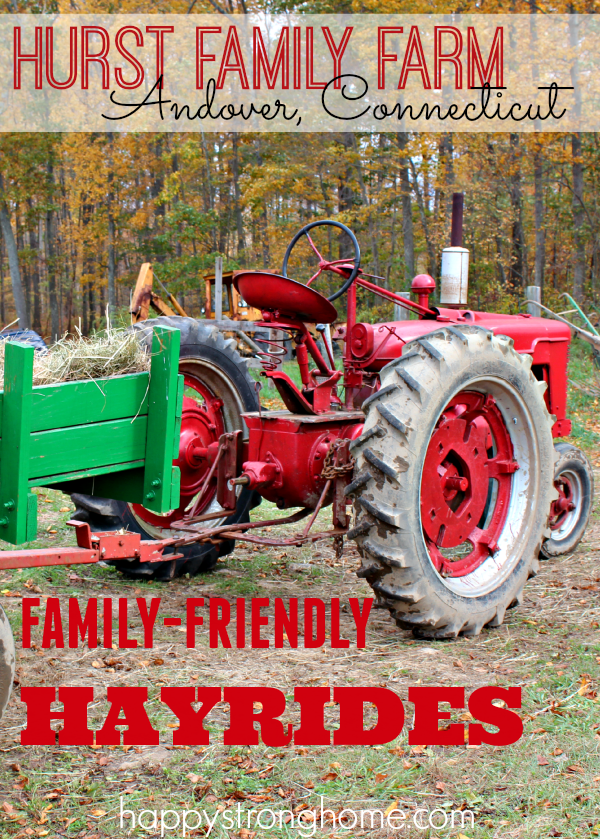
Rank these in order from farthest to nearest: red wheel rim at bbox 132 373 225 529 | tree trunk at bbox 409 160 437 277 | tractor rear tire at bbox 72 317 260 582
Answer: tree trunk at bbox 409 160 437 277 → red wheel rim at bbox 132 373 225 529 → tractor rear tire at bbox 72 317 260 582

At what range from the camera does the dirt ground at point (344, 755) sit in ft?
7.89

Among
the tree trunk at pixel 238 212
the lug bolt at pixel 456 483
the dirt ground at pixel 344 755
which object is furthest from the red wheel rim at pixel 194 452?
the tree trunk at pixel 238 212

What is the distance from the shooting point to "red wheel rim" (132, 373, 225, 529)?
464 cm

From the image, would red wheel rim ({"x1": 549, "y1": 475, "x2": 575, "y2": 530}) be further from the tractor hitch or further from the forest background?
the forest background

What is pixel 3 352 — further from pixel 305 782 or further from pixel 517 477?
pixel 517 477

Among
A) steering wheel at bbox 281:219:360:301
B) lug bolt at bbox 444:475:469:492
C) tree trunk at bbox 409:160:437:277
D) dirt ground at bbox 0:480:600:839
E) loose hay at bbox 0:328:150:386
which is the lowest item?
dirt ground at bbox 0:480:600:839

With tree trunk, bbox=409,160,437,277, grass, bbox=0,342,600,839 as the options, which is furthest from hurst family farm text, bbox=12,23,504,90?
grass, bbox=0,342,600,839

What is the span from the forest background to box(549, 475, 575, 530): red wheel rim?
1200 centimetres

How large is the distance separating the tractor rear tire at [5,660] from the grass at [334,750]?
417 mm

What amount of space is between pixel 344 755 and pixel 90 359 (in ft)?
5.56

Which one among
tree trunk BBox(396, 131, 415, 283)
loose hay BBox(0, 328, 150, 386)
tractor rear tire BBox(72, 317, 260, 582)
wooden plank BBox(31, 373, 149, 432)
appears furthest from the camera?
tree trunk BBox(396, 131, 415, 283)

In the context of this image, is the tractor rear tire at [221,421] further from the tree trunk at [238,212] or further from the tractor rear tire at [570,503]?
the tree trunk at [238,212]

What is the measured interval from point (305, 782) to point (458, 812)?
19.6 inches

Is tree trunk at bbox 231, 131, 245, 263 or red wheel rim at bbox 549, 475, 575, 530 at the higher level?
tree trunk at bbox 231, 131, 245, 263
